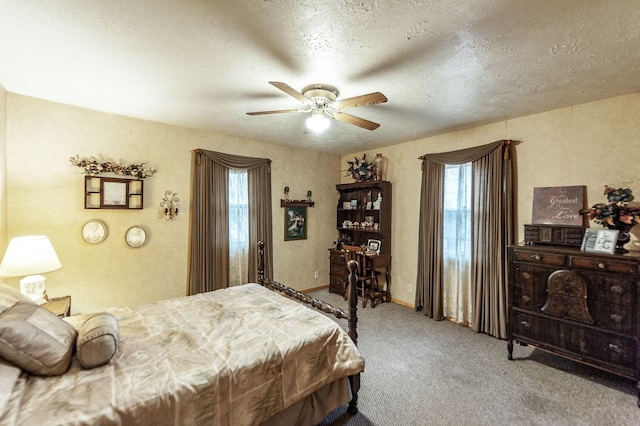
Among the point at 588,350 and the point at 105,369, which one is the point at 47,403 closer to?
the point at 105,369

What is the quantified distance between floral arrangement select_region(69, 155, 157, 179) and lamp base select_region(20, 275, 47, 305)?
3.90ft

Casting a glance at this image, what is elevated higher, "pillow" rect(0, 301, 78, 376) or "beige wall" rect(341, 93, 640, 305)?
"beige wall" rect(341, 93, 640, 305)

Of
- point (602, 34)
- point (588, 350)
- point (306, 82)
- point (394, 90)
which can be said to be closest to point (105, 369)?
point (306, 82)

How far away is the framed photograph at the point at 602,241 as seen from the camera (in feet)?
7.61

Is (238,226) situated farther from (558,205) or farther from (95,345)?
(558,205)

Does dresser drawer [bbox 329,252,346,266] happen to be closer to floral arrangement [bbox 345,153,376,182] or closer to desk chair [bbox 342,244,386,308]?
desk chair [bbox 342,244,386,308]

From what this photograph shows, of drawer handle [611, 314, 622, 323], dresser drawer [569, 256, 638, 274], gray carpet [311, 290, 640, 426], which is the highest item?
dresser drawer [569, 256, 638, 274]

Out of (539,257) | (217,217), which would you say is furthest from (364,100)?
(217,217)

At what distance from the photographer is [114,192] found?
3100 mm

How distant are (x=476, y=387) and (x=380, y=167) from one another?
129 inches

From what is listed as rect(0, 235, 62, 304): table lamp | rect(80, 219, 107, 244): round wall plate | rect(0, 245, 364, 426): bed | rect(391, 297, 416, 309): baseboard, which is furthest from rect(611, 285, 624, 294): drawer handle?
rect(80, 219, 107, 244): round wall plate

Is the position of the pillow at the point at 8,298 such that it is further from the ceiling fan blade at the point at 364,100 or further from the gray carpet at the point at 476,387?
the ceiling fan blade at the point at 364,100

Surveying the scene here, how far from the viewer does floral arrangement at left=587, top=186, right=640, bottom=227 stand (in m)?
2.32

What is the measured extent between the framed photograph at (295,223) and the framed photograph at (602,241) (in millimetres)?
3596
